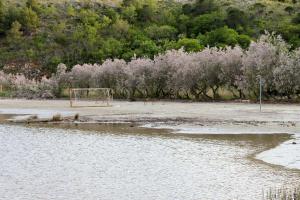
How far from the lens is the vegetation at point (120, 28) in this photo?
331 feet

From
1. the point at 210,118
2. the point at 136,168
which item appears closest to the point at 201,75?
the point at 210,118

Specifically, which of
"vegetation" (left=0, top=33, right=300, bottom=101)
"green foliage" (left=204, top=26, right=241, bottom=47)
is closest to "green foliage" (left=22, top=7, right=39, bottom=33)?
"vegetation" (left=0, top=33, right=300, bottom=101)

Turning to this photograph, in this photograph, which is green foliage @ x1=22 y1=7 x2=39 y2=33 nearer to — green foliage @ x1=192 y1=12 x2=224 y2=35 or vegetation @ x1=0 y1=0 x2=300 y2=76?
vegetation @ x1=0 y1=0 x2=300 y2=76

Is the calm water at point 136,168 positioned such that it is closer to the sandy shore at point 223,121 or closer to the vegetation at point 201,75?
the sandy shore at point 223,121

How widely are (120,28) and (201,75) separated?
52.4m

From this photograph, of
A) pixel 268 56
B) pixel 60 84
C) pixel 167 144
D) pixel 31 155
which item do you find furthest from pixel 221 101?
pixel 31 155

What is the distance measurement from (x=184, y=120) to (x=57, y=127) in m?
8.85

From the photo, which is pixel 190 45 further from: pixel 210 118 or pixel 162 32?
pixel 210 118

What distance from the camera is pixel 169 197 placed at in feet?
60.4

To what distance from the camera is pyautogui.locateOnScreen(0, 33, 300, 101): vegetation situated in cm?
6312

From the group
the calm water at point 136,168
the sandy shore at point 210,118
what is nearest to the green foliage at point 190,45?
the sandy shore at point 210,118

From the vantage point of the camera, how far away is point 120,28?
392 feet

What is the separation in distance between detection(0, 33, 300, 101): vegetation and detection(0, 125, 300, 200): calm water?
3067cm

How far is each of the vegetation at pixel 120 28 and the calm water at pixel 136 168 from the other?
2320 inches
